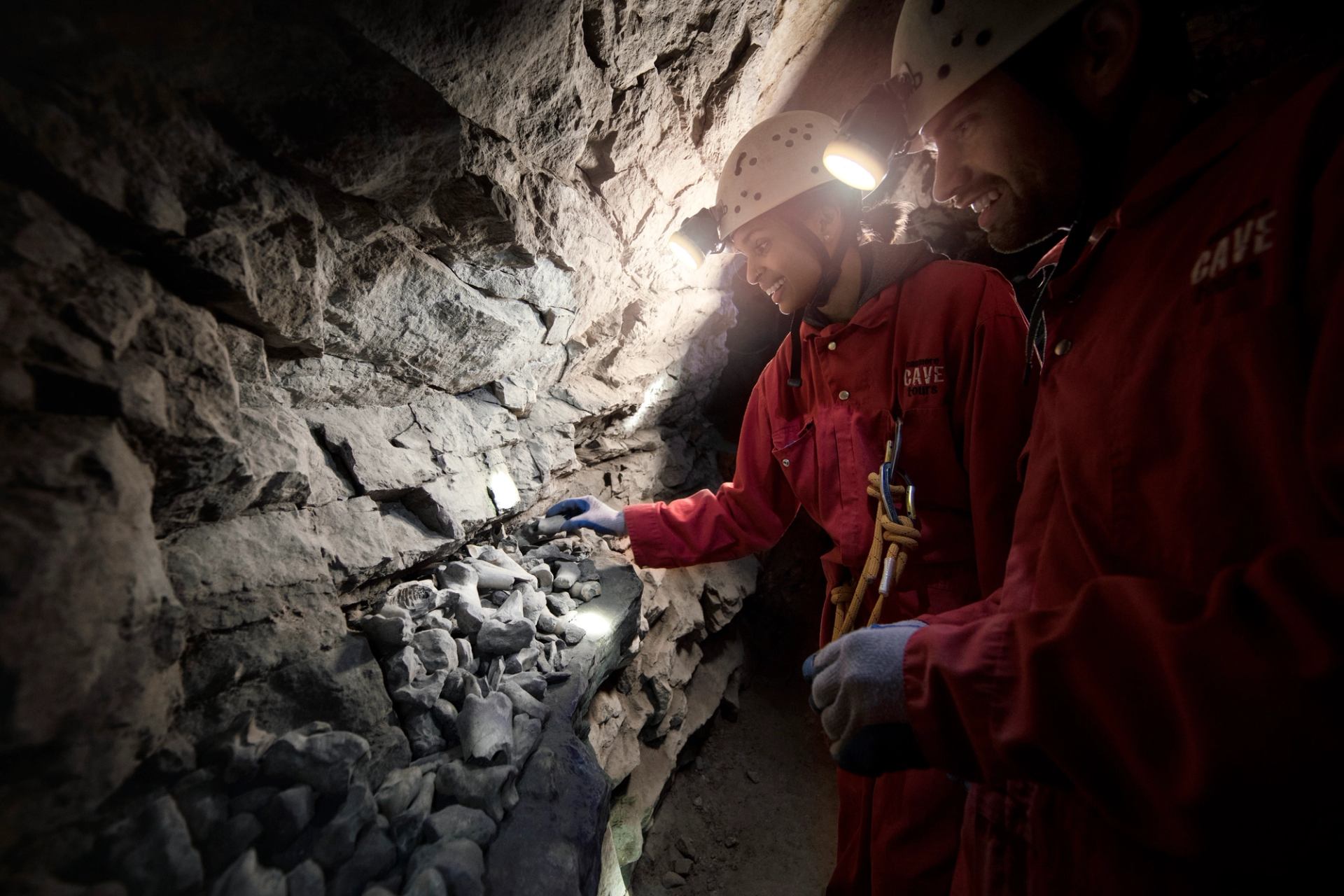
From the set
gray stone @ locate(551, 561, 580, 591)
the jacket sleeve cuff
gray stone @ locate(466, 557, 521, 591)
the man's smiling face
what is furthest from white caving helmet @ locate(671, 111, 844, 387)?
gray stone @ locate(466, 557, 521, 591)

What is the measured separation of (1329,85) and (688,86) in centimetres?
205

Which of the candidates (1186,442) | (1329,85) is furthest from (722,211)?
(1186,442)

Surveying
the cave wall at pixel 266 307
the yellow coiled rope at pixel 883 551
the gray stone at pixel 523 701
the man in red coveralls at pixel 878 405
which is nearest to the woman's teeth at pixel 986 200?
the man in red coveralls at pixel 878 405

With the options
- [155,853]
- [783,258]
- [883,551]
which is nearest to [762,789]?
[883,551]

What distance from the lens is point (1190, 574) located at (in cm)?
79

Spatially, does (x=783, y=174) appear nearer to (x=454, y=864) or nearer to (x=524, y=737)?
(x=524, y=737)

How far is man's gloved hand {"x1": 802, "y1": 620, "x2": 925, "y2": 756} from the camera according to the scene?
0.96m

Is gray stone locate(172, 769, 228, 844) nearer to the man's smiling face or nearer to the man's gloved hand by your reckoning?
the man's gloved hand

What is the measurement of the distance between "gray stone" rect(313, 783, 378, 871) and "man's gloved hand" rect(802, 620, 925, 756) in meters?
1.03

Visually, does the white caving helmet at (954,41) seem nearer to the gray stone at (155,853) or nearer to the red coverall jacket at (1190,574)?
the red coverall jacket at (1190,574)

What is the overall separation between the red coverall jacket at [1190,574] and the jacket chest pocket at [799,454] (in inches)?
46.4

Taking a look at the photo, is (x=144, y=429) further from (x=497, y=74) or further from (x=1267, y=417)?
(x=1267, y=417)

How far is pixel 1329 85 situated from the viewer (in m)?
0.69

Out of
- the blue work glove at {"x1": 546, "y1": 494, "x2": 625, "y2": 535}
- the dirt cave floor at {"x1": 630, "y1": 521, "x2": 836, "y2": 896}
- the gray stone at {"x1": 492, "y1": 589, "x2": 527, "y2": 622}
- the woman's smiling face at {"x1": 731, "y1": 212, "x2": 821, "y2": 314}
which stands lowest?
the dirt cave floor at {"x1": 630, "y1": 521, "x2": 836, "y2": 896}
